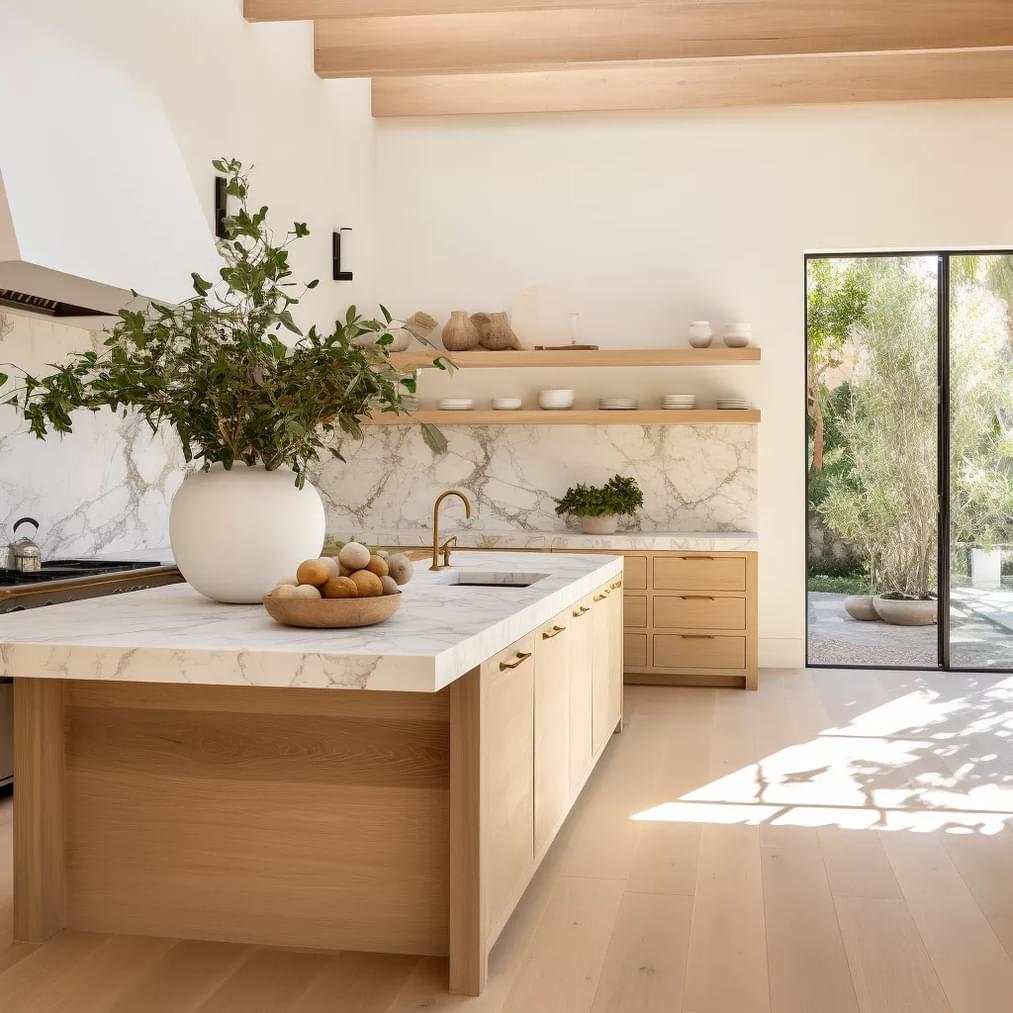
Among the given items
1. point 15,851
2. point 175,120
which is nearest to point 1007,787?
point 15,851

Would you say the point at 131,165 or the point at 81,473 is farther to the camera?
the point at 81,473

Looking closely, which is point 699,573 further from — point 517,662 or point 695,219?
point 517,662

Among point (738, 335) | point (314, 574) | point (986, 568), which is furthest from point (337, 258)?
point (314, 574)

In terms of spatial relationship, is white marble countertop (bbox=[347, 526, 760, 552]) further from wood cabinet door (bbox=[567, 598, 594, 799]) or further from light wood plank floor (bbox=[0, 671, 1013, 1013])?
wood cabinet door (bbox=[567, 598, 594, 799])

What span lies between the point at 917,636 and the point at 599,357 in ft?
8.24

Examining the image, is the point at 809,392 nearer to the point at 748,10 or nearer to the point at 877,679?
the point at 877,679

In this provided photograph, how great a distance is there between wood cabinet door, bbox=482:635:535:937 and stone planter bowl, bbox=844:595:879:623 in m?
4.47

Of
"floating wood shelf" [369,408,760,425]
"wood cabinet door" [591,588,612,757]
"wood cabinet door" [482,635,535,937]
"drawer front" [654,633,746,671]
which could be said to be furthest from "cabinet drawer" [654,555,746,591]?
"wood cabinet door" [482,635,535,937]

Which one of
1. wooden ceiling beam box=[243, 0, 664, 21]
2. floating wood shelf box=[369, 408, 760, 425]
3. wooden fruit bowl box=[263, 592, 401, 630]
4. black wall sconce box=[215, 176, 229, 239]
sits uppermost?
wooden ceiling beam box=[243, 0, 664, 21]

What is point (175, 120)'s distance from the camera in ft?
16.9

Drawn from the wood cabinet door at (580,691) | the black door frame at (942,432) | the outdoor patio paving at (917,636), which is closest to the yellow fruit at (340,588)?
the wood cabinet door at (580,691)

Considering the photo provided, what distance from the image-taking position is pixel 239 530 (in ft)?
9.27

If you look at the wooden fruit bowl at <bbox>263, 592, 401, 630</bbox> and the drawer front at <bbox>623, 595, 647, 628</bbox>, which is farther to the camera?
the drawer front at <bbox>623, 595, 647, 628</bbox>

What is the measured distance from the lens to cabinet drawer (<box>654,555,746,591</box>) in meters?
6.40
